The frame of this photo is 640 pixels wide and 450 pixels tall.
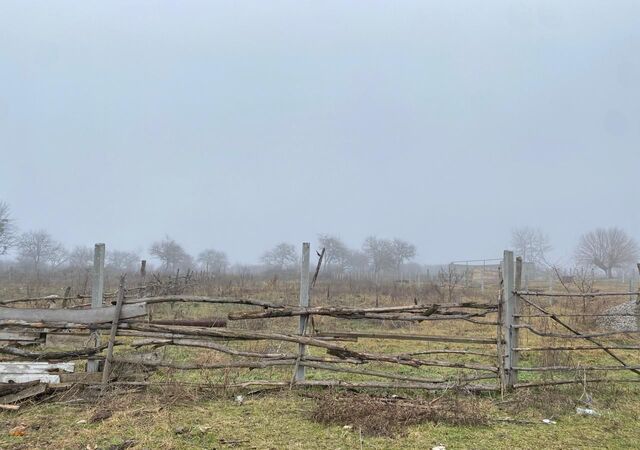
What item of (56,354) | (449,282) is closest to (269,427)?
(56,354)

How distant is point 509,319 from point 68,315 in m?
5.21

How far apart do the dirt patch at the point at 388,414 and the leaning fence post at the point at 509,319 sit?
0.85 meters

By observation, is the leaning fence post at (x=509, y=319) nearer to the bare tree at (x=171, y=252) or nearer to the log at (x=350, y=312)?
the log at (x=350, y=312)

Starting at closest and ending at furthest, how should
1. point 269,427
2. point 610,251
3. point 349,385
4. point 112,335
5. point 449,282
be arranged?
point 269,427 → point 112,335 → point 349,385 → point 449,282 → point 610,251

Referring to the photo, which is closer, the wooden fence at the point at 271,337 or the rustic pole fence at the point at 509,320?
the wooden fence at the point at 271,337

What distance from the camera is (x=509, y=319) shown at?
5.67 metres

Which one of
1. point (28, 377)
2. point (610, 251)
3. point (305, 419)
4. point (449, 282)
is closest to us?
point (305, 419)

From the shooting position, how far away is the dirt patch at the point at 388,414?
4414 millimetres

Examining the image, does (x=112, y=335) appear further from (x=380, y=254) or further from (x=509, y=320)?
(x=380, y=254)

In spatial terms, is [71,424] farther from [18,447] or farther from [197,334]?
[197,334]

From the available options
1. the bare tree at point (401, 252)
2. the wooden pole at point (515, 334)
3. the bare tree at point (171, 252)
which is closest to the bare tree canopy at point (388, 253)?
the bare tree at point (401, 252)

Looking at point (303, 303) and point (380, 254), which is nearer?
point (303, 303)

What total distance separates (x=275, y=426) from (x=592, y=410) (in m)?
3.36

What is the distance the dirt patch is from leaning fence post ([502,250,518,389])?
33.5 inches
